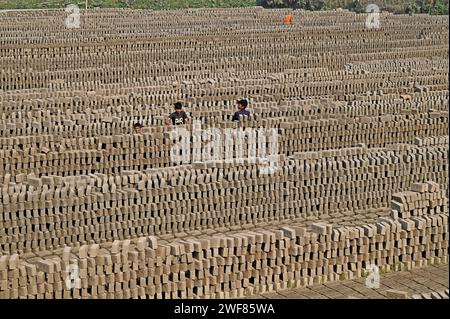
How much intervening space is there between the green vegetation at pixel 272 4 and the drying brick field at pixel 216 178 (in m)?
26.5

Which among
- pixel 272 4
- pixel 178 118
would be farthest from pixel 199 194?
pixel 272 4

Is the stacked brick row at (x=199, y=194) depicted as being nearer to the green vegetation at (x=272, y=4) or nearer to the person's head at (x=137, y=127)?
the person's head at (x=137, y=127)

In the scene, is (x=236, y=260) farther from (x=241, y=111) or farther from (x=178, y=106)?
(x=241, y=111)

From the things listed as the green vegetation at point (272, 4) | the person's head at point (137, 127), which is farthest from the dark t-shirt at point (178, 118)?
the green vegetation at point (272, 4)

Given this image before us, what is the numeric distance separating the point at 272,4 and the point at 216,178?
4527 centimetres

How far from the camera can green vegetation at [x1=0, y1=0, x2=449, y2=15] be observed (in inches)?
2008

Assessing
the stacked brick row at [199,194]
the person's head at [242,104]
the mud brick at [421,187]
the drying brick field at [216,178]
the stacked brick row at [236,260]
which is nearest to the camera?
the stacked brick row at [236,260]

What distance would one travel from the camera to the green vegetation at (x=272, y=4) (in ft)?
167

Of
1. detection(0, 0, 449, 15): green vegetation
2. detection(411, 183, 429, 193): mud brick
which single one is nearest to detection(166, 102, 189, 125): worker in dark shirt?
detection(411, 183, 429, 193): mud brick

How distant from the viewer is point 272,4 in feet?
184

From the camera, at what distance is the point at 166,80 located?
71.7ft

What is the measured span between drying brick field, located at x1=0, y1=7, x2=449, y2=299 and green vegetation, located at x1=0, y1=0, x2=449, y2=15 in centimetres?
2647

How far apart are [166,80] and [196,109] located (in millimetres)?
4765

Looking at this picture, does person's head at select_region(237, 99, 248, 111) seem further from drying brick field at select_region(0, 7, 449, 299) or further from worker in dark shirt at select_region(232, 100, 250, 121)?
drying brick field at select_region(0, 7, 449, 299)
